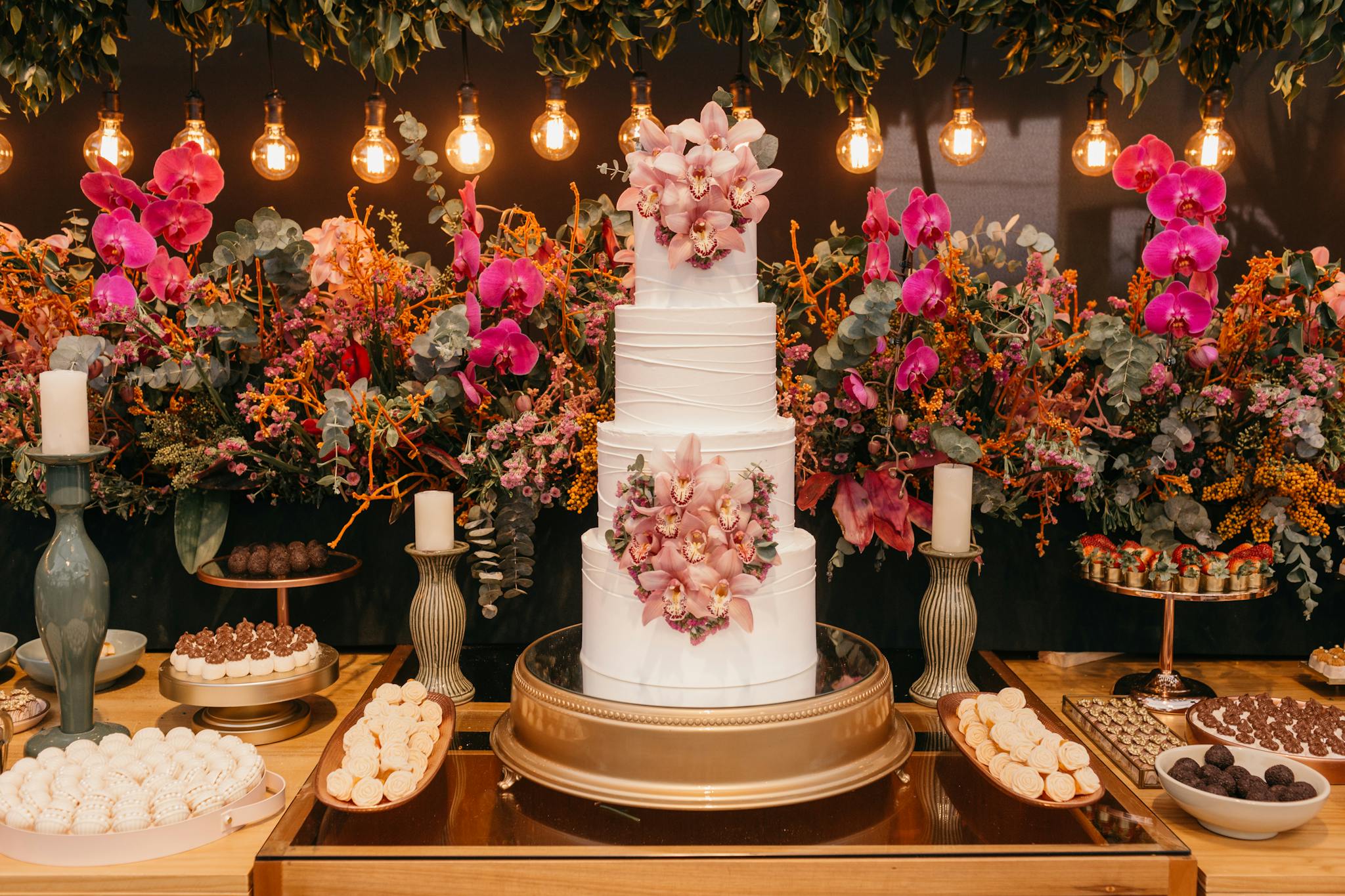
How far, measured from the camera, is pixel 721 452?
1.48 metres

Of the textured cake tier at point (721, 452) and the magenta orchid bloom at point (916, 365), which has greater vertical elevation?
the magenta orchid bloom at point (916, 365)

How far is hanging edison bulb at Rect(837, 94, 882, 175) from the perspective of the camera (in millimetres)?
2467

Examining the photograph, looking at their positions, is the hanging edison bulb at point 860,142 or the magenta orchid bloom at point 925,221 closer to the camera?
the magenta orchid bloom at point 925,221

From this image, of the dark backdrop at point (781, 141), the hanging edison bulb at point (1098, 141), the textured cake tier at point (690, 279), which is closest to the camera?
the textured cake tier at point (690, 279)

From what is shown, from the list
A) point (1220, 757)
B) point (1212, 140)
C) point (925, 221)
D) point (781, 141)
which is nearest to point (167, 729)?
point (925, 221)

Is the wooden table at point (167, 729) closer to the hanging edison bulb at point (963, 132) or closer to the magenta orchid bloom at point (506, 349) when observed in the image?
the magenta orchid bloom at point (506, 349)

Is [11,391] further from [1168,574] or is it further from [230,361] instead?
[1168,574]

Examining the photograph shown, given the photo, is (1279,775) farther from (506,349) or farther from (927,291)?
(506,349)

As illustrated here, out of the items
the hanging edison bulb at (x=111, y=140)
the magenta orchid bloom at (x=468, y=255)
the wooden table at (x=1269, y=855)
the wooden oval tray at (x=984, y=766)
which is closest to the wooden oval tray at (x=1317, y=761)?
the wooden table at (x=1269, y=855)

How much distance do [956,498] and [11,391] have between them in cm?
158

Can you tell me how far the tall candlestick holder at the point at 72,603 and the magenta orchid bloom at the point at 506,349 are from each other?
0.55 metres

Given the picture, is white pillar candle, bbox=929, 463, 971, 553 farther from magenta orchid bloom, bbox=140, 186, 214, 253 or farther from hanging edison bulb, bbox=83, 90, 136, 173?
hanging edison bulb, bbox=83, 90, 136, 173

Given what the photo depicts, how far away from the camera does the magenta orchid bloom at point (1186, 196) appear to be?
171 centimetres

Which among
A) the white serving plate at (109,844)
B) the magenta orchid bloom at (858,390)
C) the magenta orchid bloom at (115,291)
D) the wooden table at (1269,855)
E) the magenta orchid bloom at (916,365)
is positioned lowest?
the wooden table at (1269,855)
